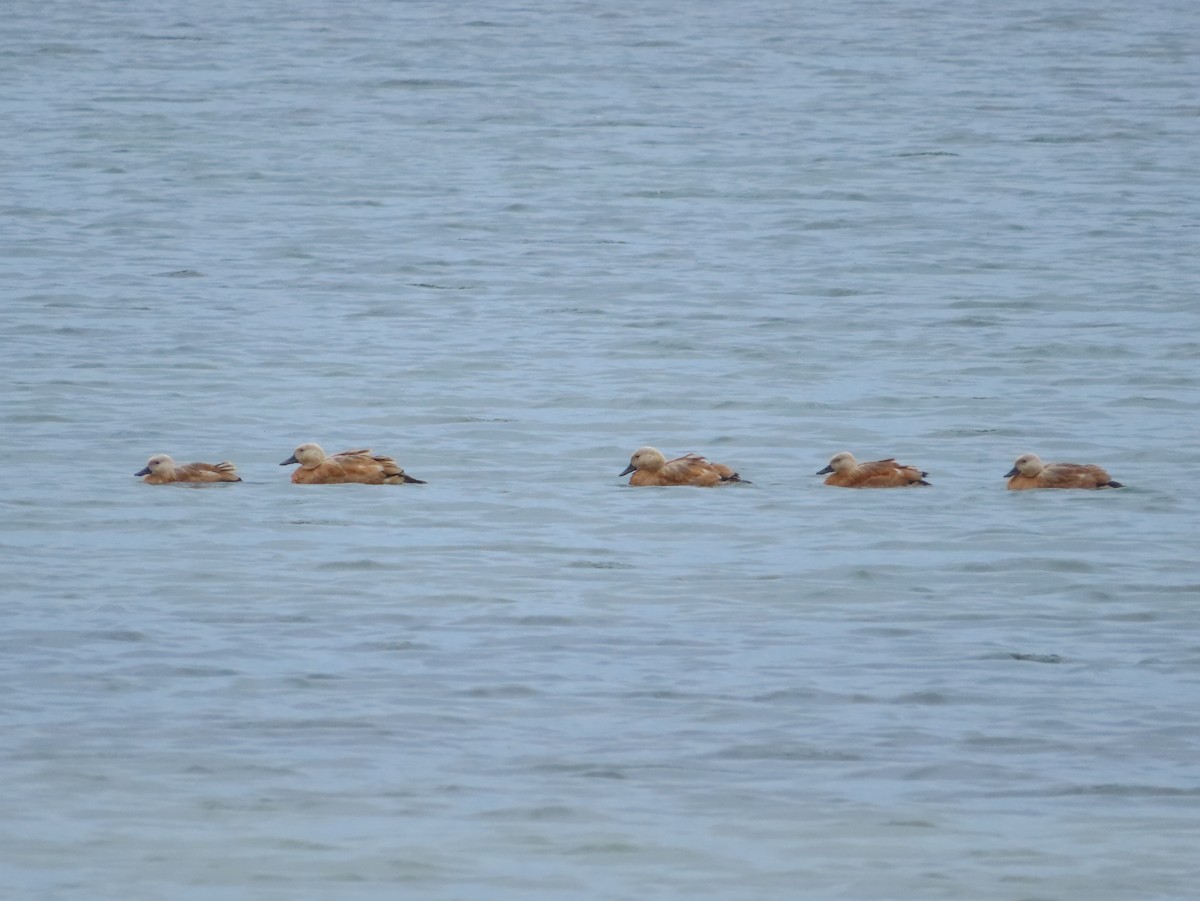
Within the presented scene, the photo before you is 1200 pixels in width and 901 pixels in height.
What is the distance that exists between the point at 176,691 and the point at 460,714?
1249mm

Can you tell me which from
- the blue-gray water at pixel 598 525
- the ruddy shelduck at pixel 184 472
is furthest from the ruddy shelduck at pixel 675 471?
the ruddy shelduck at pixel 184 472

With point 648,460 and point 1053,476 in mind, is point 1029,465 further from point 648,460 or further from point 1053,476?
point 648,460

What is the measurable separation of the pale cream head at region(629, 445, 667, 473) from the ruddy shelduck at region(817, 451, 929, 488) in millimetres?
1069

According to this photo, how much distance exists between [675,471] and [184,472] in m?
3.03

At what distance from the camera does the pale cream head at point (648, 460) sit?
14695mm

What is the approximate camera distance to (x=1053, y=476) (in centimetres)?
1446

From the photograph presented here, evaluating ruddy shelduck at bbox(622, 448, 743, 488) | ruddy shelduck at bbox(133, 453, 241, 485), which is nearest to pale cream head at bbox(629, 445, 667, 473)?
ruddy shelduck at bbox(622, 448, 743, 488)

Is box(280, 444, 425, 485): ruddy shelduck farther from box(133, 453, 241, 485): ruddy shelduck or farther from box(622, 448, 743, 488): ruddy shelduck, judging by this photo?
box(622, 448, 743, 488): ruddy shelduck

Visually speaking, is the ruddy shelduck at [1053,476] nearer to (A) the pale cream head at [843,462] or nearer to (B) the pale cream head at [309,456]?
(A) the pale cream head at [843,462]

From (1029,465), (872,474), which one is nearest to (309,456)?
(872,474)

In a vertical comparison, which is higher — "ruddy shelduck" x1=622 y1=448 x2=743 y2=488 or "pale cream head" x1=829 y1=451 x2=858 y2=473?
"pale cream head" x1=829 y1=451 x2=858 y2=473

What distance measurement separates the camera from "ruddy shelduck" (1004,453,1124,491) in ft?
47.4

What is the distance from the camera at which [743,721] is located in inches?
375

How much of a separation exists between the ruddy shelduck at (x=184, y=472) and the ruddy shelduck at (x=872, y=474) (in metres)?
3.76
